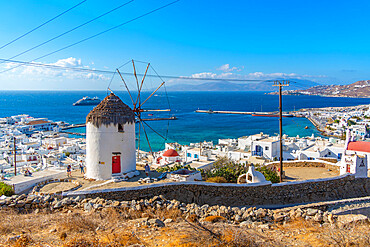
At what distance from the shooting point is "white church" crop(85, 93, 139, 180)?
1426 cm

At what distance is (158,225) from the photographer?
25.1 ft

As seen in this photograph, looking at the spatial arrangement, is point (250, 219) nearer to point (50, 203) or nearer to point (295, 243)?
point (295, 243)

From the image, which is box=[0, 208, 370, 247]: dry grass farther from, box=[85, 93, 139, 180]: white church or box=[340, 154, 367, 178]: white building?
box=[340, 154, 367, 178]: white building

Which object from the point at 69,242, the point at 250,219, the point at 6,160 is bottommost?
the point at 6,160

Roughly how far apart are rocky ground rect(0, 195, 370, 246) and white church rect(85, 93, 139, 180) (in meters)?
4.34

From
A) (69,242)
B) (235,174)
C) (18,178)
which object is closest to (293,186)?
(235,174)

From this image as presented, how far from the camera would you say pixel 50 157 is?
34719 mm

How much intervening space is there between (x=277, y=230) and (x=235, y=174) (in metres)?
6.88

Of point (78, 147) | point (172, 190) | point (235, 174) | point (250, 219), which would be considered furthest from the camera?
point (78, 147)

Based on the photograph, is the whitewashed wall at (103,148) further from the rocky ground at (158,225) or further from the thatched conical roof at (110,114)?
the rocky ground at (158,225)

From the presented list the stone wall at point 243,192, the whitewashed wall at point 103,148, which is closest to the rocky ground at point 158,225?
the stone wall at point 243,192

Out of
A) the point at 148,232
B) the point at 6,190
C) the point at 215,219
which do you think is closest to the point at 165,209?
the point at 215,219

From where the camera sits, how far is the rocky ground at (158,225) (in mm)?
6664

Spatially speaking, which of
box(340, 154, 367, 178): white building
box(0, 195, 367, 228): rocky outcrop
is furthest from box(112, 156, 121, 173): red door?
box(340, 154, 367, 178): white building
